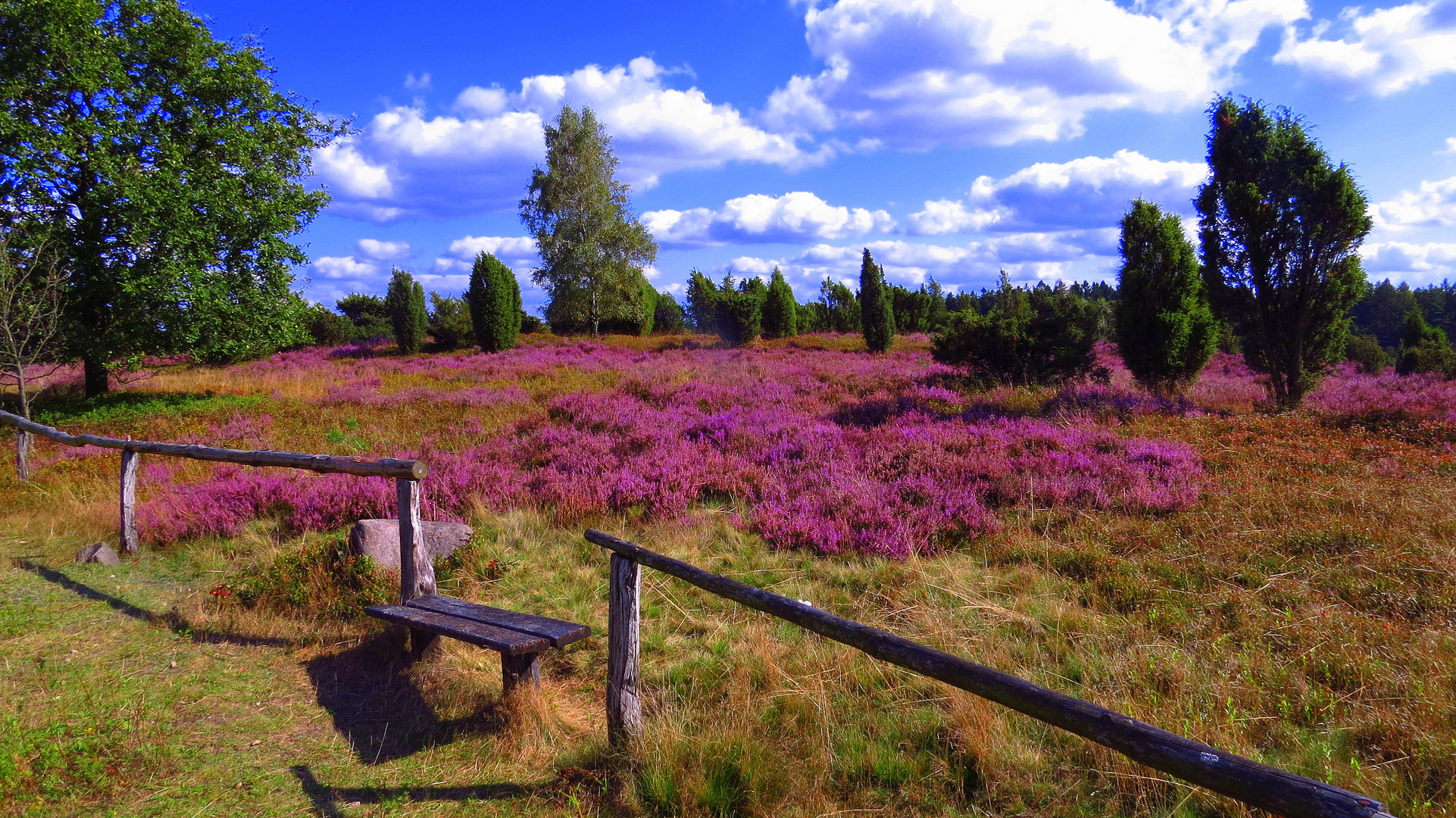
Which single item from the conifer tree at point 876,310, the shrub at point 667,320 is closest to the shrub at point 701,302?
the shrub at point 667,320

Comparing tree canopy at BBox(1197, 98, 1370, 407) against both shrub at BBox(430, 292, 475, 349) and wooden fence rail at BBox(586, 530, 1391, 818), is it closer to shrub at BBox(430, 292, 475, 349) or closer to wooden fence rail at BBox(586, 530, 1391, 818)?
wooden fence rail at BBox(586, 530, 1391, 818)

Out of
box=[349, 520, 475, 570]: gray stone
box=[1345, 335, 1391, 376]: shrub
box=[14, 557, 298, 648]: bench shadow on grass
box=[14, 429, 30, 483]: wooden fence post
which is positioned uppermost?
box=[1345, 335, 1391, 376]: shrub

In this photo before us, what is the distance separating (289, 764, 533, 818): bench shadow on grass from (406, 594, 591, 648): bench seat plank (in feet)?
2.44

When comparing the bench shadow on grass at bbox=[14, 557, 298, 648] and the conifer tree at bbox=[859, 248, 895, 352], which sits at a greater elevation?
the conifer tree at bbox=[859, 248, 895, 352]

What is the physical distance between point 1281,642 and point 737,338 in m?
28.5

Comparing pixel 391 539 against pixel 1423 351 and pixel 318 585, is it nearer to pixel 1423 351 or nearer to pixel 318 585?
pixel 318 585

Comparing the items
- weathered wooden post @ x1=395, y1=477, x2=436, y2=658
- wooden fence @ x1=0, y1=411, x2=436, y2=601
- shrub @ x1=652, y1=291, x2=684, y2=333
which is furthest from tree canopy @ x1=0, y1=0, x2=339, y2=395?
shrub @ x1=652, y1=291, x2=684, y2=333

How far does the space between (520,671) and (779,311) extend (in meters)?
33.4

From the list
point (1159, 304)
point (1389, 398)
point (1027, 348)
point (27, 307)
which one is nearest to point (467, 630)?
point (1027, 348)

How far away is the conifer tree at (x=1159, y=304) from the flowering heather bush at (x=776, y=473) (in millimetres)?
4449

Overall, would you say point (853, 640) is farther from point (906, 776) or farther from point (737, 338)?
point (737, 338)

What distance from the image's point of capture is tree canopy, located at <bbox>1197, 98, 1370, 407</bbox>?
1177 centimetres

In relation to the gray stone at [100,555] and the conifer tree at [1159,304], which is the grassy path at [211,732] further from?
the conifer tree at [1159,304]

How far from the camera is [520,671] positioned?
4102 mm
